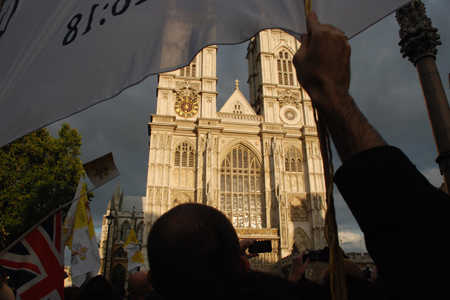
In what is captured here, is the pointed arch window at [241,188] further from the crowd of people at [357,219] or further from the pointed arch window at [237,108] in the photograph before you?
the crowd of people at [357,219]

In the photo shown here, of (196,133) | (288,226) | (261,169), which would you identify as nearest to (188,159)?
(196,133)

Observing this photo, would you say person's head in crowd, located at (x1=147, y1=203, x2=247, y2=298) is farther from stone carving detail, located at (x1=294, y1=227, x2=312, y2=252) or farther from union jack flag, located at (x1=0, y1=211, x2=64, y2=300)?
stone carving detail, located at (x1=294, y1=227, x2=312, y2=252)

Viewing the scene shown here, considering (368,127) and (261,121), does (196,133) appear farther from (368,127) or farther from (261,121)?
(368,127)

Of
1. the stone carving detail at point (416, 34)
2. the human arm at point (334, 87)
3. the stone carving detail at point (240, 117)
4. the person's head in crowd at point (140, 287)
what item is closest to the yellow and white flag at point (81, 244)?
the person's head in crowd at point (140, 287)

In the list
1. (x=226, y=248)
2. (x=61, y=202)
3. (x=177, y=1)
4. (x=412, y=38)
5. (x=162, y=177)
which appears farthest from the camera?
(x=162, y=177)

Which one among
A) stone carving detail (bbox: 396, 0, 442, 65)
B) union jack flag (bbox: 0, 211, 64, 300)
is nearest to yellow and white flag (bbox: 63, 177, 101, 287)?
union jack flag (bbox: 0, 211, 64, 300)

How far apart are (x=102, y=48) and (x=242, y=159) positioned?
74.4 feet

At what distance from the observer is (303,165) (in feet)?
80.4

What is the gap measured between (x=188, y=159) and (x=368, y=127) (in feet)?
74.8

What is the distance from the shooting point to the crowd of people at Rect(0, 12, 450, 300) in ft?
1.93

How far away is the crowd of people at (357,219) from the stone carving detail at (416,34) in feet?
23.1

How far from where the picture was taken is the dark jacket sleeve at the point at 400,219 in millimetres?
568

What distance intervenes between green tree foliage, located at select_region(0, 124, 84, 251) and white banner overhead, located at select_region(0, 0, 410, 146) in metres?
15.0

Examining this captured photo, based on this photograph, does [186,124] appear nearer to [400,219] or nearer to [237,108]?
[237,108]
